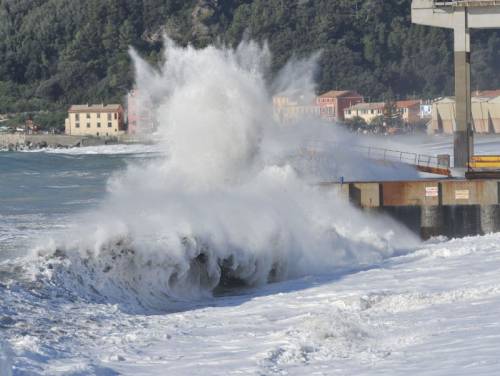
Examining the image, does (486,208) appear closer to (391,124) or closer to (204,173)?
(204,173)

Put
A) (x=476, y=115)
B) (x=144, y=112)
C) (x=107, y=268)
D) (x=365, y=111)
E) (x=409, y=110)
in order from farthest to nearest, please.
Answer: (x=409, y=110) → (x=365, y=111) → (x=476, y=115) → (x=144, y=112) → (x=107, y=268)

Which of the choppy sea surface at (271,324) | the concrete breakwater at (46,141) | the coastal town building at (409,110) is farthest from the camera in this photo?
the coastal town building at (409,110)

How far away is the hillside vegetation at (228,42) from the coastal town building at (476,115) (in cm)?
1832

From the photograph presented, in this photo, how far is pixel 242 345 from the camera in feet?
56.4

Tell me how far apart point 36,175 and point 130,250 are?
41.2 metres

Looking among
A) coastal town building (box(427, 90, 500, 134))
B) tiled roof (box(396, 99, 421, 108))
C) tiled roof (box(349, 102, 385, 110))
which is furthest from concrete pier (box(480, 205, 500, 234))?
tiled roof (box(396, 99, 421, 108))

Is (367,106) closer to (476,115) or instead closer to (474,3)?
(476,115)

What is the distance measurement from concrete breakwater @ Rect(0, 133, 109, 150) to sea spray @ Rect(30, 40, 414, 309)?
75560 mm

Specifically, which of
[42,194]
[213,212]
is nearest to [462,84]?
[213,212]

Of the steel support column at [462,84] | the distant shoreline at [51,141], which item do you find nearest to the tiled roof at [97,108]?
the distant shoreline at [51,141]

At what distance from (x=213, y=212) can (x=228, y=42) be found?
10471cm

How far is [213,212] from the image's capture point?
25172mm

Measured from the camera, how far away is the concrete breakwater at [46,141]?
112m

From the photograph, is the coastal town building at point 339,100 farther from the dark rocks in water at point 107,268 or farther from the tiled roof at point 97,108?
the dark rocks in water at point 107,268
